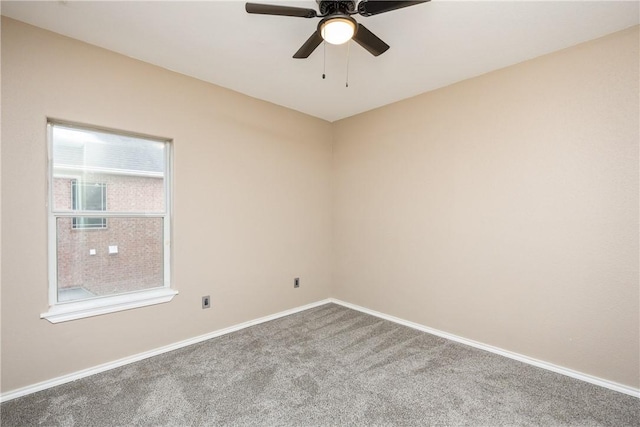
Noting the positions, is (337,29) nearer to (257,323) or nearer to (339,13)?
(339,13)

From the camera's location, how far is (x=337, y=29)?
1745mm

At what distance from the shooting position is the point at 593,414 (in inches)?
76.2

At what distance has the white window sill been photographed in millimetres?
2258

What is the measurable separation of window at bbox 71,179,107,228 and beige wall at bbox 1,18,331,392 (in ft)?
0.76

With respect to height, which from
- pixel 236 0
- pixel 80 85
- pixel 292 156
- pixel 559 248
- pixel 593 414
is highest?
pixel 236 0

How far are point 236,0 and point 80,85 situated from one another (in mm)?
1472

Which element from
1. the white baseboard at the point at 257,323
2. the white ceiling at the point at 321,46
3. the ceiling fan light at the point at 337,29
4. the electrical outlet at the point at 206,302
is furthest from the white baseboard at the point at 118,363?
the ceiling fan light at the point at 337,29

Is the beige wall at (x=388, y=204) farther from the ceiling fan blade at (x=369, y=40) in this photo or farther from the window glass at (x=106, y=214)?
the ceiling fan blade at (x=369, y=40)

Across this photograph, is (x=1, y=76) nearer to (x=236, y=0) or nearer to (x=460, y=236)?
(x=236, y=0)

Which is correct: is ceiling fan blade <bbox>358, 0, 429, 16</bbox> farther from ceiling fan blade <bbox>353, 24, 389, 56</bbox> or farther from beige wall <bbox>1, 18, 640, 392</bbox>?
beige wall <bbox>1, 18, 640, 392</bbox>

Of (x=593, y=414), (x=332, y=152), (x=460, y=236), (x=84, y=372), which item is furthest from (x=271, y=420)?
(x=332, y=152)

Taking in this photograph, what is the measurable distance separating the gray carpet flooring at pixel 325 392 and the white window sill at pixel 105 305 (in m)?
0.49

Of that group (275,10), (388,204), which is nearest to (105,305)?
(275,10)

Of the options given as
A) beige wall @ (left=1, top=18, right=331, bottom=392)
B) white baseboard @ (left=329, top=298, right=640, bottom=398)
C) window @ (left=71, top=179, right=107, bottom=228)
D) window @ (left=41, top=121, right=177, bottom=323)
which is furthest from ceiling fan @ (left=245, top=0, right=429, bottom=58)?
white baseboard @ (left=329, top=298, right=640, bottom=398)
